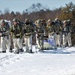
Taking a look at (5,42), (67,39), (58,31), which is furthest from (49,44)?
(5,42)

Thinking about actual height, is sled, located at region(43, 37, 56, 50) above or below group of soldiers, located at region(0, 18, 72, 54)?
below

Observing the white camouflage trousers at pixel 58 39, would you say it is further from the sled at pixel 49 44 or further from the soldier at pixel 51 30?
the sled at pixel 49 44

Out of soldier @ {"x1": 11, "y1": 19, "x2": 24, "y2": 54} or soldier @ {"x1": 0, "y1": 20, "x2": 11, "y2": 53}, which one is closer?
soldier @ {"x1": 11, "y1": 19, "x2": 24, "y2": 54}

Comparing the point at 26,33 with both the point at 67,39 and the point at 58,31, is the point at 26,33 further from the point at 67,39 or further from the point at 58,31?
the point at 67,39

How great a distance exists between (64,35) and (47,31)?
2.56m

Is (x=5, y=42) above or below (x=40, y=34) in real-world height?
below

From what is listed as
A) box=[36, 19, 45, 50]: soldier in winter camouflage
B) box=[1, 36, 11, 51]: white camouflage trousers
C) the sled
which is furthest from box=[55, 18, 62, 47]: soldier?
box=[1, 36, 11, 51]: white camouflage trousers

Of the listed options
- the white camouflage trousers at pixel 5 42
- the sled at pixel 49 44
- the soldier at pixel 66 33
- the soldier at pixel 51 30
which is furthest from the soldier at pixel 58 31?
the white camouflage trousers at pixel 5 42
